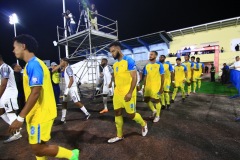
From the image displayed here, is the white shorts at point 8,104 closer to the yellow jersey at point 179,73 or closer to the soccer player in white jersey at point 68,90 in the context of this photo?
the soccer player in white jersey at point 68,90

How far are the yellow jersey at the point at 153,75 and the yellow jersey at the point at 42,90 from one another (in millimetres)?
3813

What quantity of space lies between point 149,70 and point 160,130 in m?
2.05

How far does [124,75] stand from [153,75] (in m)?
2.13

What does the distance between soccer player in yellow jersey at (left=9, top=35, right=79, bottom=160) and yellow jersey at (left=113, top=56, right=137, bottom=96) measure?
1.72 metres

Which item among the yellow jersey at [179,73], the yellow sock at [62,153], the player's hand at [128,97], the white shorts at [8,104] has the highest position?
the yellow jersey at [179,73]

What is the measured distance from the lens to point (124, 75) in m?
3.89

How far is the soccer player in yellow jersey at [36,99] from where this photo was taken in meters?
2.25

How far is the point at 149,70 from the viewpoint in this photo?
5.82m

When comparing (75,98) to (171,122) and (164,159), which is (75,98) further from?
(164,159)

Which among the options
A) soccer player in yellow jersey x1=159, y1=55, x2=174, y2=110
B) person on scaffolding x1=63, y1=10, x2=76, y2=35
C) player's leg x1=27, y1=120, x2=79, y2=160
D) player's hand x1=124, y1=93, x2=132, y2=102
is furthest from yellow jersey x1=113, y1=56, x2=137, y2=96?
person on scaffolding x1=63, y1=10, x2=76, y2=35

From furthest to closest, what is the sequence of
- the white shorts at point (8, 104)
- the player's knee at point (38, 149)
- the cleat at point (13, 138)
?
1. the cleat at point (13, 138)
2. the white shorts at point (8, 104)
3. the player's knee at point (38, 149)

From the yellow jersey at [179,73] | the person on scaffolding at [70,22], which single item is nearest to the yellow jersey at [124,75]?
the yellow jersey at [179,73]

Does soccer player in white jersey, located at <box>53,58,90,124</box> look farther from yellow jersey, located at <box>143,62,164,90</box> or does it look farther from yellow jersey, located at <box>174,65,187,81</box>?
yellow jersey, located at <box>174,65,187,81</box>

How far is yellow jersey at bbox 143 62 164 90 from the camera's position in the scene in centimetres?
570
